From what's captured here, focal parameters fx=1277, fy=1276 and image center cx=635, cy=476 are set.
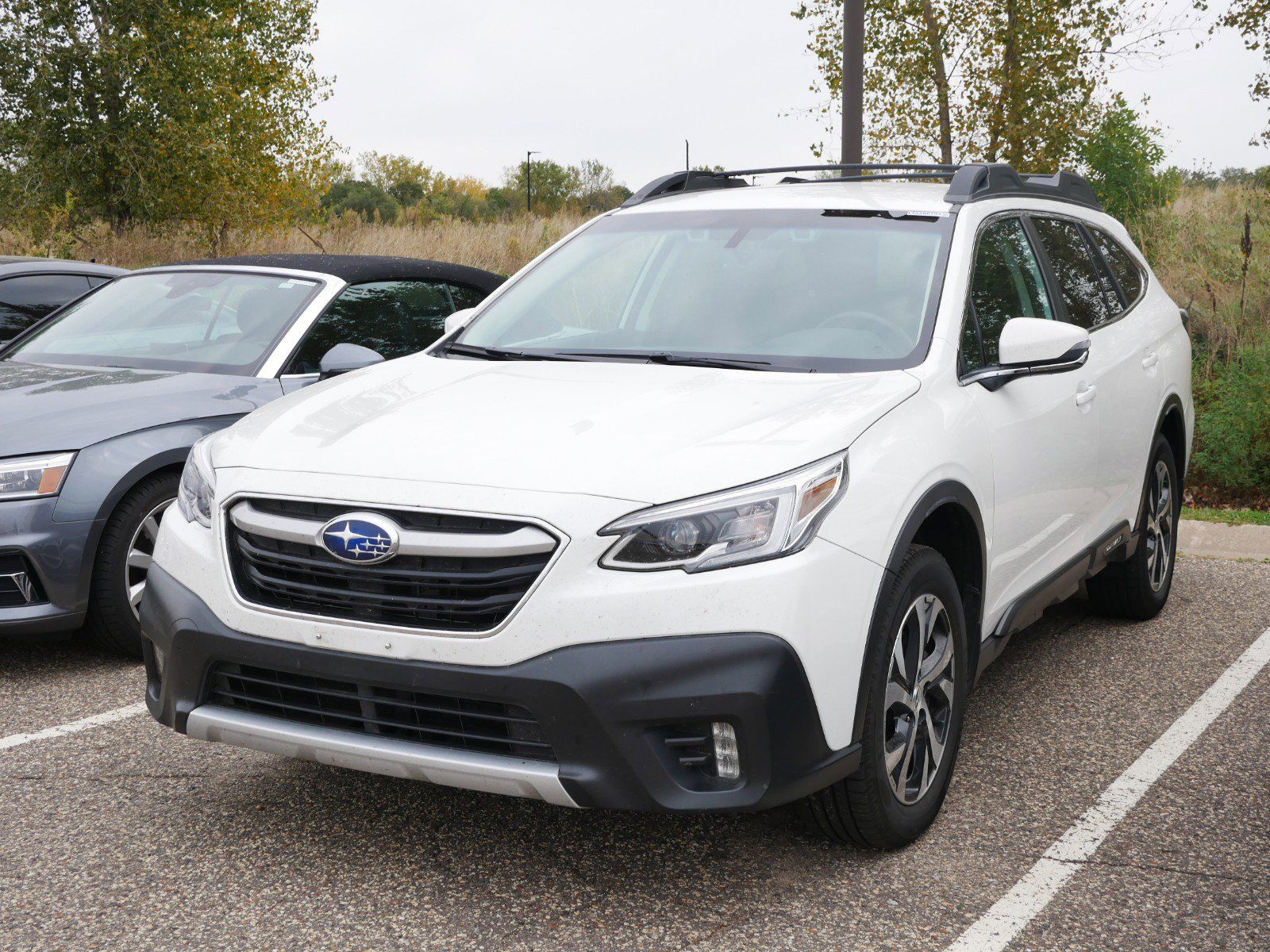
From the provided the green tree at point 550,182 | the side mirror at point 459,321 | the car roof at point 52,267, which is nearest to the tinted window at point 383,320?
the side mirror at point 459,321

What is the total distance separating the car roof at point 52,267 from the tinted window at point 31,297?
4cm

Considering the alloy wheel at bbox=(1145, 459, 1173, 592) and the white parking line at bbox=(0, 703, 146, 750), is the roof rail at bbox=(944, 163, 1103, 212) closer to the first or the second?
the alloy wheel at bbox=(1145, 459, 1173, 592)

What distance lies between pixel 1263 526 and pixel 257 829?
687 centimetres

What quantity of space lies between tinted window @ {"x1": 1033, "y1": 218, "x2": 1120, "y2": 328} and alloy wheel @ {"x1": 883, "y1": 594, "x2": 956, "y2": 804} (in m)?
1.75

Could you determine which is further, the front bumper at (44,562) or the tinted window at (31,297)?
the tinted window at (31,297)

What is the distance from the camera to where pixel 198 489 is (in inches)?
136

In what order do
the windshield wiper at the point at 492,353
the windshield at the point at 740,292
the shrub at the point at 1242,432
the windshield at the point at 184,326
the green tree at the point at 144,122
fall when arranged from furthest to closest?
the green tree at the point at 144,122 < the shrub at the point at 1242,432 < the windshield at the point at 184,326 < the windshield wiper at the point at 492,353 < the windshield at the point at 740,292

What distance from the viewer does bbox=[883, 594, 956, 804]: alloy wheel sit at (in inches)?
129

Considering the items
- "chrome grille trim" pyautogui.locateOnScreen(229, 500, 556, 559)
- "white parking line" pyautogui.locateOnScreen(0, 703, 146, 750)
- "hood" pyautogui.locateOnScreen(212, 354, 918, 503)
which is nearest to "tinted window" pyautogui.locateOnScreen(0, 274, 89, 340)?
"white parking line" pyautogui.locateOnScreen(0, 703, 146, 750)

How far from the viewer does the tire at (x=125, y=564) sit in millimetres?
4828

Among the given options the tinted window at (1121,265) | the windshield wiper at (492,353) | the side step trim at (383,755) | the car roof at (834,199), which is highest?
the car roof at (834,199)

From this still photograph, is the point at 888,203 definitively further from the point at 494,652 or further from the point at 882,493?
the point at 494,652

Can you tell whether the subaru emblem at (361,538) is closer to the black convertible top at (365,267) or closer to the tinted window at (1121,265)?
the black convertible top at (365,267)

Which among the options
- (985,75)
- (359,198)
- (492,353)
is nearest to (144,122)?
(985,75)
